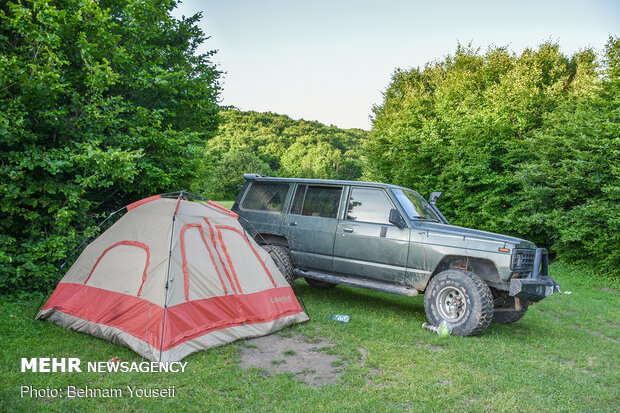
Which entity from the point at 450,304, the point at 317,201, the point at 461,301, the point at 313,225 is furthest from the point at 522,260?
the point at 317,201

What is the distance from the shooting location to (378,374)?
13.9ft

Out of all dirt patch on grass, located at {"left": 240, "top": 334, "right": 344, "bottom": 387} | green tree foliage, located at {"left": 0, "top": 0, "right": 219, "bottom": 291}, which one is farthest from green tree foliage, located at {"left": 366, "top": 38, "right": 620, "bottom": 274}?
green tree foliage, located at {"left": 0, "top": 0, "right": 219, "bottom": 291}

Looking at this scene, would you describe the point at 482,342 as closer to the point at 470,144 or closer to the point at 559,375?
the point at 559,375

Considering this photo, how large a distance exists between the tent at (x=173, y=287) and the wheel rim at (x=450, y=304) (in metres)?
2.03

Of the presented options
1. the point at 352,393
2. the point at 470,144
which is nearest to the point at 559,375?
the point at 352,393

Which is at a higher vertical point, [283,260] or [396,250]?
[396,250]

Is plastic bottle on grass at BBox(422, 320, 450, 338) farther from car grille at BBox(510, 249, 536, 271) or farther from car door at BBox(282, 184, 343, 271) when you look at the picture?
car door at BBox(282, 184, 343, 271)

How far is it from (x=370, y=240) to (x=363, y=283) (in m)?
0.69

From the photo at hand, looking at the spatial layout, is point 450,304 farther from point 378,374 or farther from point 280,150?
point 280,150

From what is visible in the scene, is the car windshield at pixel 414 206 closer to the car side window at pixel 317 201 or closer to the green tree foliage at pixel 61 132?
the car side window at pixel 317 201

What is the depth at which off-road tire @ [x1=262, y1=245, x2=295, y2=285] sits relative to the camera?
709 centimetres

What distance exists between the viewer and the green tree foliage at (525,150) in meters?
11.7

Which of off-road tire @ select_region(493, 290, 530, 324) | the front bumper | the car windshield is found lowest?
off-road tire @ select_region(493, 290, 530, 324)

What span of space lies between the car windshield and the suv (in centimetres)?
2
